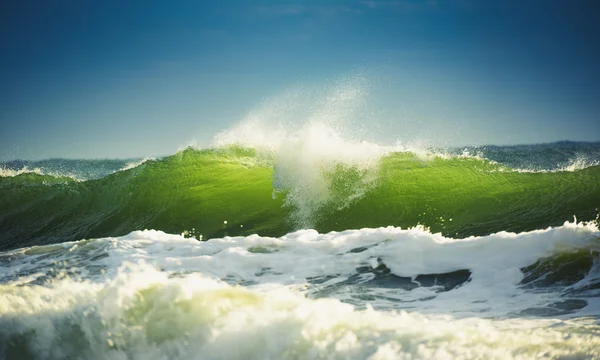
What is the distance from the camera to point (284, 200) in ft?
39.9

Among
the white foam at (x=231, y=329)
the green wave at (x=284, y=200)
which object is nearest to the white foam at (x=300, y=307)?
the white foam at (x=231, y=329)

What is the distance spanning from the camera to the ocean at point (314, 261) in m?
4.21

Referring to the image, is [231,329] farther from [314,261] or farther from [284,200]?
[284,200]

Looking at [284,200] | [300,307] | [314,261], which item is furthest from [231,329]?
[284,200]

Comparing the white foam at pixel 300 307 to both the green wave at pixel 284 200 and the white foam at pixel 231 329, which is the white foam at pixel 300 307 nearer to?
the white foam at pixel 231 329

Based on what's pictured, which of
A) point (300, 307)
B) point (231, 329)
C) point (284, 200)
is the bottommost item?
point (231, 329)

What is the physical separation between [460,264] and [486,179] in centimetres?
572

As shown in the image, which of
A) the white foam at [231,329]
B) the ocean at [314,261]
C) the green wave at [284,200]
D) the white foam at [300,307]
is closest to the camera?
the white foam at [231,329]

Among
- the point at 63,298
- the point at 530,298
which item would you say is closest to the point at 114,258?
the point at 63,298

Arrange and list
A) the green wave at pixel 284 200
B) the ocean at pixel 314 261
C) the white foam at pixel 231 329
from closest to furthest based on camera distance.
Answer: the white foam at pixel 231 329
the ocean at pixel 314 261
the green wave at pixel 284 200

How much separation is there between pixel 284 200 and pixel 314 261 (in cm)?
490

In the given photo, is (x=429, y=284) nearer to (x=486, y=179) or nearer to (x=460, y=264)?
(x=460, y=264)

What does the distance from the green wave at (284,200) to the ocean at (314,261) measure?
51 millimetres

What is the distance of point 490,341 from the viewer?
12.5 ft
